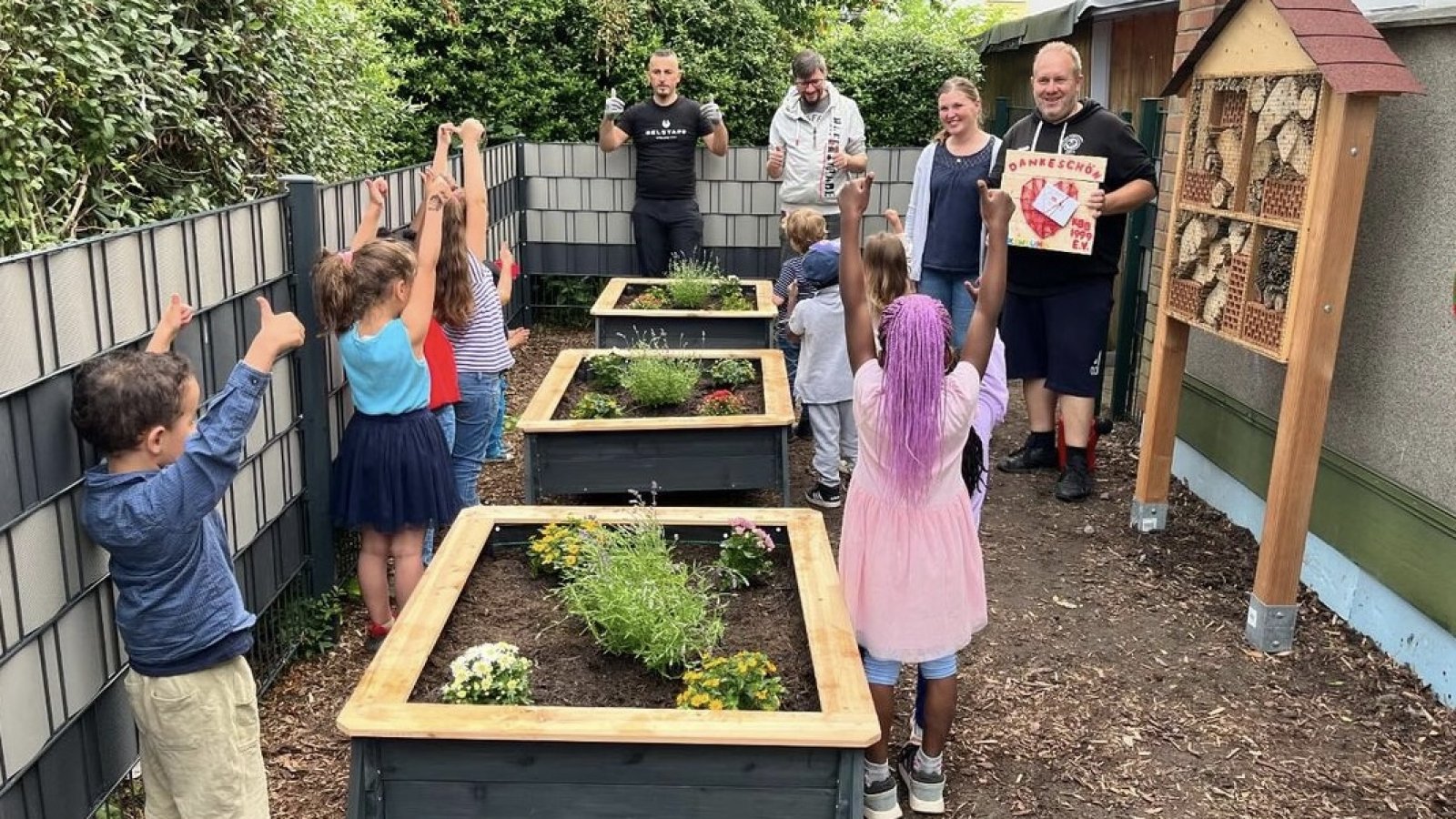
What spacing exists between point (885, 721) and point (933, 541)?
58cm

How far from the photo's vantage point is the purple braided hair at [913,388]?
2.88 meters

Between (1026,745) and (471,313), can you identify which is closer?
(1026,745)

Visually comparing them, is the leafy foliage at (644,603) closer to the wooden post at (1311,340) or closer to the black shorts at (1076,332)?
the wooden post at (1311,340)

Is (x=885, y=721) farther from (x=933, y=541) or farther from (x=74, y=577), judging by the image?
(x=74, y=577)

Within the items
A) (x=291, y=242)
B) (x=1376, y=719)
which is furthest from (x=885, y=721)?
(x=291, y=242)

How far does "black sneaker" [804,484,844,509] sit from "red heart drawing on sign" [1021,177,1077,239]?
1545mm

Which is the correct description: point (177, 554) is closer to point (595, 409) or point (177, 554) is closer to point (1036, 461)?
point (595, 409)

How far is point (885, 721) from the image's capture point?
10.6ft

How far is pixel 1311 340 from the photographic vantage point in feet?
12.6

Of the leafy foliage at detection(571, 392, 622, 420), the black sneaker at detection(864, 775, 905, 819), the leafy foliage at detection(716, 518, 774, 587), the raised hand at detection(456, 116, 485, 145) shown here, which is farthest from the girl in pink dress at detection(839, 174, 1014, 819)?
the leafy foliage at detection(571, 392, 622, 420)

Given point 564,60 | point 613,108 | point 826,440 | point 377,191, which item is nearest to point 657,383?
point 826,440

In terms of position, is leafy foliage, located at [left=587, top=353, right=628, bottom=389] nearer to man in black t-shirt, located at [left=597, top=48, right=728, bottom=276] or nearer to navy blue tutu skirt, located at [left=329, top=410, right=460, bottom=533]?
navy blue tutu skirt, located at [left=329, top=410, right=460, bottom=533]

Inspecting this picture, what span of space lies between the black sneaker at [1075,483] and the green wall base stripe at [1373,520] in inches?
25.1

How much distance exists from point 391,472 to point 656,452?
134 centimetres
